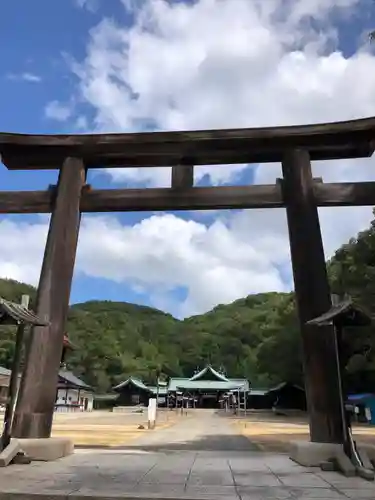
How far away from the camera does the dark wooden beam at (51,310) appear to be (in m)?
8.14

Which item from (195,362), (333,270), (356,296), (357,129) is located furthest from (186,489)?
(195,362)

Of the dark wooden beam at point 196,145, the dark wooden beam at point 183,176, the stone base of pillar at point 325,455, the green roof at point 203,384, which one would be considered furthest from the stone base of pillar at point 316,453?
the green roof at point 203,384

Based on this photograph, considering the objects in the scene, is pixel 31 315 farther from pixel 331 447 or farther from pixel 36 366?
pixel 331 447

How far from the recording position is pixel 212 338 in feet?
320

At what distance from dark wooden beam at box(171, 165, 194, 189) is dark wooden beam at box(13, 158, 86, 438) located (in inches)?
72.5

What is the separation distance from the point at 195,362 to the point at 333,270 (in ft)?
200

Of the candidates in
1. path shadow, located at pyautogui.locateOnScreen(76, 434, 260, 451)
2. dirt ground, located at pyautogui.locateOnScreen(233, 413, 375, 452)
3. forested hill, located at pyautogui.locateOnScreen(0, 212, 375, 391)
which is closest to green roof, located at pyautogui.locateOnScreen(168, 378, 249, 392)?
forested hill, located at pyautogui.locateOnScreen(0, 212, 375, 391)

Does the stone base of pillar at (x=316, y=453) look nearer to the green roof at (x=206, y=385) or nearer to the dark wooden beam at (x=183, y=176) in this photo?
the dark wooden beam at (x=183, y=176)

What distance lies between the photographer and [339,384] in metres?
7.58

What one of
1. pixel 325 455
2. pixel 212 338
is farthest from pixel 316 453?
pixel 212 338

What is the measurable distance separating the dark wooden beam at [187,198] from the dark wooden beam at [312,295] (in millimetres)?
344

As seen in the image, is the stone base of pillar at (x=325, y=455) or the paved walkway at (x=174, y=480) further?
the stone base of pillar at (x=325, y=455)

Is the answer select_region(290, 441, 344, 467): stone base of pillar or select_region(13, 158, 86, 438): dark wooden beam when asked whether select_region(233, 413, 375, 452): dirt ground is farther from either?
select_region(13, 158, 86, 438): dark wooden beam

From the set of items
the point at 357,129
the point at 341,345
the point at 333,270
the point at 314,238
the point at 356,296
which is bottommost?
the point at 341,345
